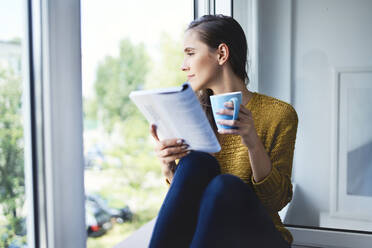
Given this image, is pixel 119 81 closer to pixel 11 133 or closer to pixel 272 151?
pixel 272 151

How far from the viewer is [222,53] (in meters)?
1.06

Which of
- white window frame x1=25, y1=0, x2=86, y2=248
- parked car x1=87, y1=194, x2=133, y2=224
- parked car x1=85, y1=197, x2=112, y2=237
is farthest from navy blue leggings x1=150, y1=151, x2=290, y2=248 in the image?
parked car x1=87, y1=194, x2=133, y2=224

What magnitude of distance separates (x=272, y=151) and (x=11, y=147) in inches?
26.9

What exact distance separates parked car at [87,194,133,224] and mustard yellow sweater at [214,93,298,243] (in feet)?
26.1

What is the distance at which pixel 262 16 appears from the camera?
5.73ft

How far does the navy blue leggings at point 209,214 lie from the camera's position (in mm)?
728

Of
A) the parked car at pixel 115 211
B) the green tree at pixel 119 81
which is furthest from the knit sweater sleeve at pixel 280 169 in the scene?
the green tree at pixel 119 81

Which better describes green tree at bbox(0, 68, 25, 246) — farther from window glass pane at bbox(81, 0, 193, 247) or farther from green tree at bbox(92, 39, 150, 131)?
green tree at bbox(92, 39, 150, 131)

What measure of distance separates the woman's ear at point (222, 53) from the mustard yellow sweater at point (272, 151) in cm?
16

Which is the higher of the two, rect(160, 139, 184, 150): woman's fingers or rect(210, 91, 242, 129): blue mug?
rect(210, 91, 242, 129): blue mug

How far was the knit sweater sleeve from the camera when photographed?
94cm

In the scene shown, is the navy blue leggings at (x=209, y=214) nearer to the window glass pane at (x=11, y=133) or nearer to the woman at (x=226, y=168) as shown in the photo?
the woman at (x=226, y=168)

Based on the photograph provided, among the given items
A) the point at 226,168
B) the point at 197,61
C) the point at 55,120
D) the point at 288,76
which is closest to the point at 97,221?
the point at 288,76

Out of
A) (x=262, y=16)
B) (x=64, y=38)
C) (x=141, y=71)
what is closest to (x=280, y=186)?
(x=64, y=38)
